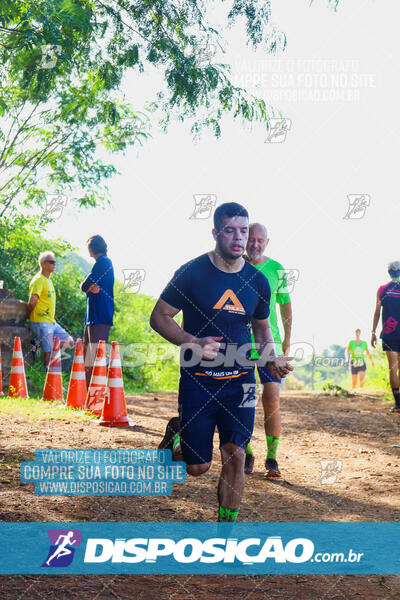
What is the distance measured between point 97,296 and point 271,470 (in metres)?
3.73

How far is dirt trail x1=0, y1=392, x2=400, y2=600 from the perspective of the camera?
10.4 ft

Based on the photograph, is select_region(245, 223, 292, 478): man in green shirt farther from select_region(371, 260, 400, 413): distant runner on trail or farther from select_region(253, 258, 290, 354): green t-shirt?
select_region(371, 260, 400, 413): distant runner on trail

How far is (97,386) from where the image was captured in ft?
28.0

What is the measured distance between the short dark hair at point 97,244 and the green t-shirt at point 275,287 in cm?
349

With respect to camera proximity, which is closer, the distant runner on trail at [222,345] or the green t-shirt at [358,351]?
the distant runner on trail at [222,345]

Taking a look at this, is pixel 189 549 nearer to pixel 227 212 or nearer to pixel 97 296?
pixel 227 212

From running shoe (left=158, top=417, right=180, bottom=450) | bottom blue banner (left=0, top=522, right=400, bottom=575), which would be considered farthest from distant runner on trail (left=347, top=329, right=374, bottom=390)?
bottom blue banner (left=0, top=522, right=400, bottom=575)

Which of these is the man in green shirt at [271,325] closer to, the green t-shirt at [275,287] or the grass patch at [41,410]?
the green t-shirt at [275,287]

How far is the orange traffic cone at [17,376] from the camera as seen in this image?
1017cm

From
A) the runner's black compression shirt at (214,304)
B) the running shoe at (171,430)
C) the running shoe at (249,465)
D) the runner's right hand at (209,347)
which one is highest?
the runner's black compression shirt at (214,304)

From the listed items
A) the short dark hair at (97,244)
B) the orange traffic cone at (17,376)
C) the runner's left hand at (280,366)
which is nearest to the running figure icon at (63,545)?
the runner's left hand at (280,366)

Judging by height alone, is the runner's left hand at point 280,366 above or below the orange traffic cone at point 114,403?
above

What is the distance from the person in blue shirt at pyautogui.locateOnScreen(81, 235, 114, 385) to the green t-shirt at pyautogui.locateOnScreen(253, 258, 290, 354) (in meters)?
Answer: 3.23

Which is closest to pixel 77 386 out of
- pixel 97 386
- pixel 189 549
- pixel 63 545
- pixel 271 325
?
pixel 97 386
